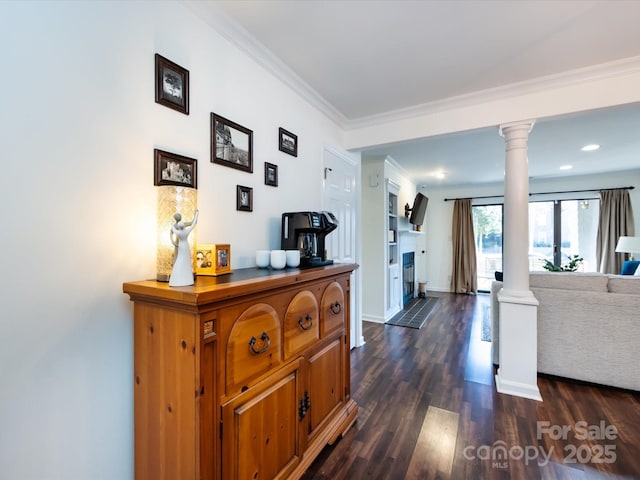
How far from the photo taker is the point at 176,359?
3.14ft

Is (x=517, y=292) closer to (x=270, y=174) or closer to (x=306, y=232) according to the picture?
(x=306, y=232)

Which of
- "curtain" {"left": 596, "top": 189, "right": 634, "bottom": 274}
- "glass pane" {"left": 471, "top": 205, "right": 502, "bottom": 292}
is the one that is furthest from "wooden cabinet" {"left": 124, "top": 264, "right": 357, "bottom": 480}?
"curtain" {"left": 596, "top": 189, "right": 634, "bottom": 274}

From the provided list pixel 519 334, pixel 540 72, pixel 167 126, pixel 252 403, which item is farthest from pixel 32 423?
pixel 540 72

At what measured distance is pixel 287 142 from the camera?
2.12 metres

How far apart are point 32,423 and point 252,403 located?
689 millimetres

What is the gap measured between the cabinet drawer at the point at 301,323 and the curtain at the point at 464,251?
561 centimetres

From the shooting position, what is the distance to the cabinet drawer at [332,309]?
159cm

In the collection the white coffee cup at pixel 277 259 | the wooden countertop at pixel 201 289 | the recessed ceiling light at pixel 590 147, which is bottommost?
the wooden countertop at pixel 201 289

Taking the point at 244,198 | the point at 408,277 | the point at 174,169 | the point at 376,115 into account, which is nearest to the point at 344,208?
the point at 376,115

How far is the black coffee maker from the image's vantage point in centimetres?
177

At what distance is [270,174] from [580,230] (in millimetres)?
6395

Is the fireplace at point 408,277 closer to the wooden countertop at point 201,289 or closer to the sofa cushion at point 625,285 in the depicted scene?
the sofa cushion at point 625,285

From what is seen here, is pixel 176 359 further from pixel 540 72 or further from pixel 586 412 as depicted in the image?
pixel 540 72

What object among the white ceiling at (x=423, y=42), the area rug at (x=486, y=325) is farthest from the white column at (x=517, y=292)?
the area rug at (x=486, y=325)
